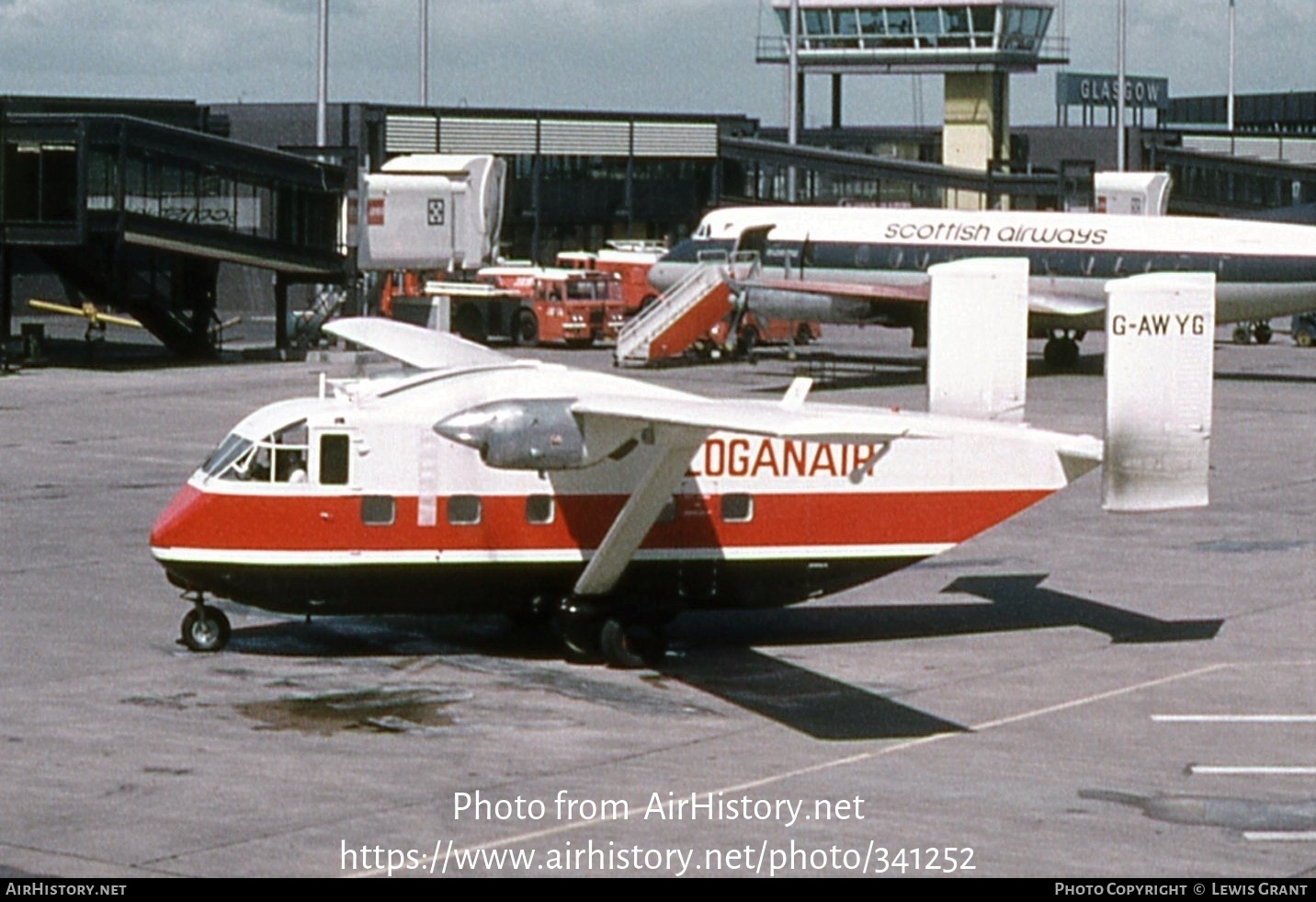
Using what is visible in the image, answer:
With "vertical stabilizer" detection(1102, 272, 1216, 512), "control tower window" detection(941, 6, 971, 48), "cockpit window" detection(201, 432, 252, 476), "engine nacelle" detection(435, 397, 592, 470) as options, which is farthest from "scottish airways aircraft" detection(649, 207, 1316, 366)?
"control tower window" detection(941, 6, 971, 48)

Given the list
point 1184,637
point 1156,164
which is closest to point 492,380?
point 1184,637

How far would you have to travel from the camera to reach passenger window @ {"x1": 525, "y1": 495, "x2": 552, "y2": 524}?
2823cm

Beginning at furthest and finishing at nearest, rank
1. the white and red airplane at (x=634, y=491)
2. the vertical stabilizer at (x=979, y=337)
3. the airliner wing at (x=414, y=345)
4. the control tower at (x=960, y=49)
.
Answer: the control tower at (x=960, y=49) → the airliner wing at (x=414, y=345) → the vertical stabilizer at (x=979, y=337) → the white and red airplane at (x=634, y=491)

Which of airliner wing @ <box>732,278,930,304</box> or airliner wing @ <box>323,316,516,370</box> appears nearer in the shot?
airliner wing @ <box>323,316,516,370</box>

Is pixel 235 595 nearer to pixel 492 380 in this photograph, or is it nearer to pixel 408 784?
pixel 492 380

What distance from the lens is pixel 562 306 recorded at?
81812 millimetres

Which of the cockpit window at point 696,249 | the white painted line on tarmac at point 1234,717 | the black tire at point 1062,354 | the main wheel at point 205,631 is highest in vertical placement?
the cockpit window at point 696,249

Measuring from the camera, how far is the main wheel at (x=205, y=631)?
94.7 feet

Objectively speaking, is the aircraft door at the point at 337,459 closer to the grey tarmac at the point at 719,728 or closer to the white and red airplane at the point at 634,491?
the white and red airplane at the point at 634,491

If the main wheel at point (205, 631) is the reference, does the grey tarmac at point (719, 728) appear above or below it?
below

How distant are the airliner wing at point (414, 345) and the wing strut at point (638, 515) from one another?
4.23 meters

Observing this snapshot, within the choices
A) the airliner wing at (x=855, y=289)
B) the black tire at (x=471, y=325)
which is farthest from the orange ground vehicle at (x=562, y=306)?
the airliner wing at (x=855, y=289)

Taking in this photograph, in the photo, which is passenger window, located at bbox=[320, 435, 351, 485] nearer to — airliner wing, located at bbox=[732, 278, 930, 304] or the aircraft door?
the aircraft door

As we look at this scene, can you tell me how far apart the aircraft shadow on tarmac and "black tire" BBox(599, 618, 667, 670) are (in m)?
0.28
